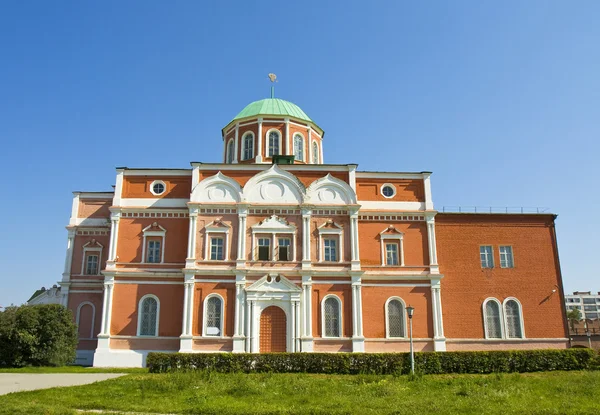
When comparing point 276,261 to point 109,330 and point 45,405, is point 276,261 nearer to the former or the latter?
point 109,330

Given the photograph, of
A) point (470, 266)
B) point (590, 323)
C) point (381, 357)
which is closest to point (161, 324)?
point (381, 357)

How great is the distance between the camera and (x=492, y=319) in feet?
104

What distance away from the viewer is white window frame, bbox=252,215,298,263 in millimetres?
30688

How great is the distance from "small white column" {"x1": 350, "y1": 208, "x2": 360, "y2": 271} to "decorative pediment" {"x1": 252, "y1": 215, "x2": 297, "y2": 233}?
3.27 m

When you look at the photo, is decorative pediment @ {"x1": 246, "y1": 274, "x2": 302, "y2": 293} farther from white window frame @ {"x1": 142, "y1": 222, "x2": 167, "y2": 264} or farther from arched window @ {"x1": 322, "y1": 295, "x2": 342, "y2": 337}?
white window frame @ {"x1": 142, "y1": 222, "x2": 167, "y2": 264}

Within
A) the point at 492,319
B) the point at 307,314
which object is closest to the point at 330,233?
the point at 307,314

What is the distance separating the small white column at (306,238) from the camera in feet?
99.1

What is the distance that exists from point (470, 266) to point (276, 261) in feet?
37.9

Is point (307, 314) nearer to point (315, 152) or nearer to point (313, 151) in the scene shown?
point (313, 151)

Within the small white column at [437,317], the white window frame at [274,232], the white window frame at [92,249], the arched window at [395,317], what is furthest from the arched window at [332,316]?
the white window frame at [92,249]

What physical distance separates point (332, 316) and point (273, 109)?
15.3 metres

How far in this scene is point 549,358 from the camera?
23.8 metres

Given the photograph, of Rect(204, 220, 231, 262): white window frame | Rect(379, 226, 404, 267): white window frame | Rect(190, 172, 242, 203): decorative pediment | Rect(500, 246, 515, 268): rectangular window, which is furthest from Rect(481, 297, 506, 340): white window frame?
Rect(190, 172, 242, 203): decorative pediment

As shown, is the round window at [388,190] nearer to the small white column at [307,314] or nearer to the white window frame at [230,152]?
the small white column at [307,314]
